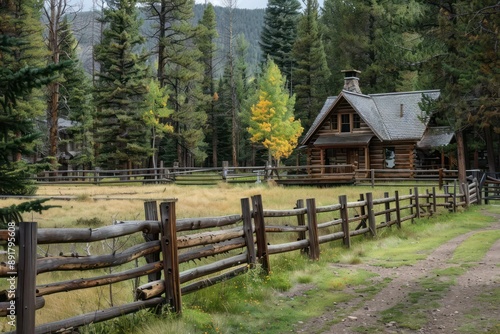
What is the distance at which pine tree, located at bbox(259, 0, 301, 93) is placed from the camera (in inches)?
2913

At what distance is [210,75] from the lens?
237 feet

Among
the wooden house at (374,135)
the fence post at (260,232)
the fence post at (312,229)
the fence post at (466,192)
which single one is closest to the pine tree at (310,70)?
the wooden house at (374,135)

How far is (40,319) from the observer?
7.28 meters

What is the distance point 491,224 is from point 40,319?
17540 mm

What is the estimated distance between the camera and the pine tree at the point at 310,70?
200 ft

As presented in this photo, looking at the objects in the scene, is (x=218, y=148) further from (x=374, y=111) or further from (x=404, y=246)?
(x=404, y=246)

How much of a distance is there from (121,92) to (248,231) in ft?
125

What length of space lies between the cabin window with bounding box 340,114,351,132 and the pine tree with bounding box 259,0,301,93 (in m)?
32.3

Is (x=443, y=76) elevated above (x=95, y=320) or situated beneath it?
elevated above

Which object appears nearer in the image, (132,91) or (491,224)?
(491,224)

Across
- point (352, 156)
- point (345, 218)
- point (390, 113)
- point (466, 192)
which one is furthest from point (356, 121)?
point (345, 218)

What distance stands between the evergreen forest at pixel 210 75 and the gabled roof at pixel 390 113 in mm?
1880

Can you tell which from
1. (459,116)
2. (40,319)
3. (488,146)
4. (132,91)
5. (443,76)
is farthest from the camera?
(132,91)

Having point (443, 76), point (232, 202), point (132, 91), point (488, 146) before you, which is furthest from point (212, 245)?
point (132, 91)
